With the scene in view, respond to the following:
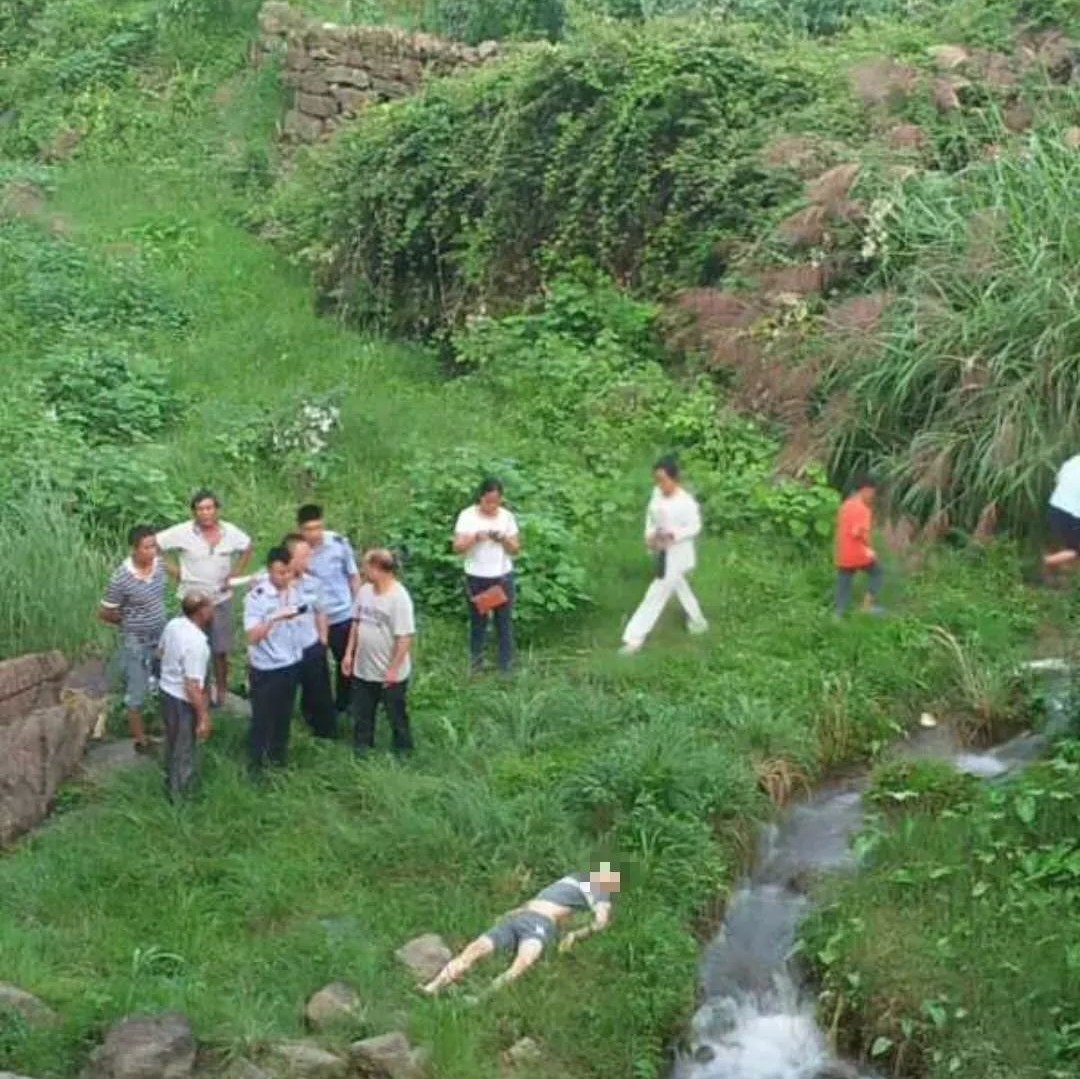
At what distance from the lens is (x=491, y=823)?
11.6 m

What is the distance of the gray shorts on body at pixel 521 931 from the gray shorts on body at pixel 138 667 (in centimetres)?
259

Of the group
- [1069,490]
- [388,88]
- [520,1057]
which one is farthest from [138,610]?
[388,88]

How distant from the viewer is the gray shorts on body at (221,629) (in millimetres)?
12422

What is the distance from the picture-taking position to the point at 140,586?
11.9 meters

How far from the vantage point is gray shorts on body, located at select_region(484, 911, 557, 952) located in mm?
10617

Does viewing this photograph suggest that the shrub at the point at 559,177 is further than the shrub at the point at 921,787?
Yes

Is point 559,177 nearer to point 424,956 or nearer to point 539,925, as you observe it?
point 539,925

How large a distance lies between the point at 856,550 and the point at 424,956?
172 inches

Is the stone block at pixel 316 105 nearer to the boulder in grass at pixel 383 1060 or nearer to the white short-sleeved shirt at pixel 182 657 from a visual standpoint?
the white short-sleeved shirt at pixel 182 657

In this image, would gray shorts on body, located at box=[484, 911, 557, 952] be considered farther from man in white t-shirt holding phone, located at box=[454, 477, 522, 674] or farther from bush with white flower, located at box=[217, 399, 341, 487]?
bush with white flower, located at box=[217, 399, 341, 487]

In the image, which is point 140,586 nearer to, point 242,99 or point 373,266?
point 373,266

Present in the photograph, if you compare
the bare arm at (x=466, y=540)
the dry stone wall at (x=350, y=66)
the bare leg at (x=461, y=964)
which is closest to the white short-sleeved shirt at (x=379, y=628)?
the bare arm at (x=466, y=540)

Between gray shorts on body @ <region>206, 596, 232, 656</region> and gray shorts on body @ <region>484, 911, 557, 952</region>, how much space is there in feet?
8.79

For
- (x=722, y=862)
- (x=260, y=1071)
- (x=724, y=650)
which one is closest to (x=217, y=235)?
(x=724, y=650)
